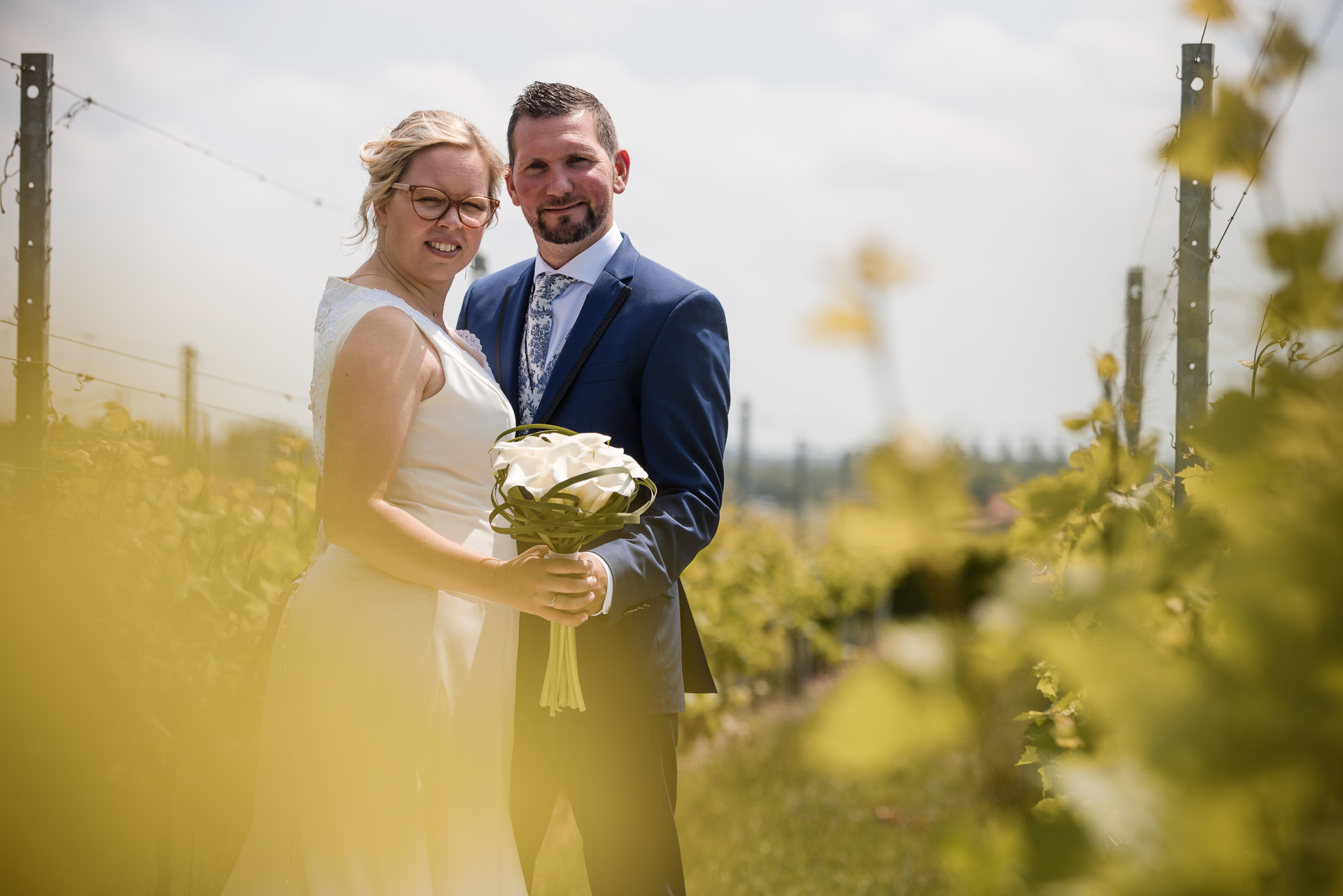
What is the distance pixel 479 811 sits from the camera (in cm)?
209

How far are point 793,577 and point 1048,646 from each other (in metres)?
9.21

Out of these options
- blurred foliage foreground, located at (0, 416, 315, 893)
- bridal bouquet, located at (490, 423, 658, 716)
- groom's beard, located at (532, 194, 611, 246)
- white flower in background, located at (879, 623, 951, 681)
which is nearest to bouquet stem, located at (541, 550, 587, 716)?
bridal bouquet, located at (490, 423, 658, 716)

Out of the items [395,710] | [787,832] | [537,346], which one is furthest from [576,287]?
[787,832]

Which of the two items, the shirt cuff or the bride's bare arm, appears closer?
the bride's bare arm

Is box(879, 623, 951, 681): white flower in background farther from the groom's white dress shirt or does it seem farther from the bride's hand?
the groom's white dress shirt

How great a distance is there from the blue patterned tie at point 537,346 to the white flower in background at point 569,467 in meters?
0.60

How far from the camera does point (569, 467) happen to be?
1772mm

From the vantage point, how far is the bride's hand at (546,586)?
1.88m

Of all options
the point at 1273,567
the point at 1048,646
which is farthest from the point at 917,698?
the point at 1273,567

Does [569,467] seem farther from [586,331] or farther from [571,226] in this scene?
[571,226]

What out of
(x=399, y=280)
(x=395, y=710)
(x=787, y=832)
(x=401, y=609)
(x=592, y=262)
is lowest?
(x=787, y=832)

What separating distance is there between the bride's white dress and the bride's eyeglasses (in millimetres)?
247

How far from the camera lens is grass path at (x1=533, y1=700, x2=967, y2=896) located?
411cm

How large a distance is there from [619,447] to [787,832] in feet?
11.6
